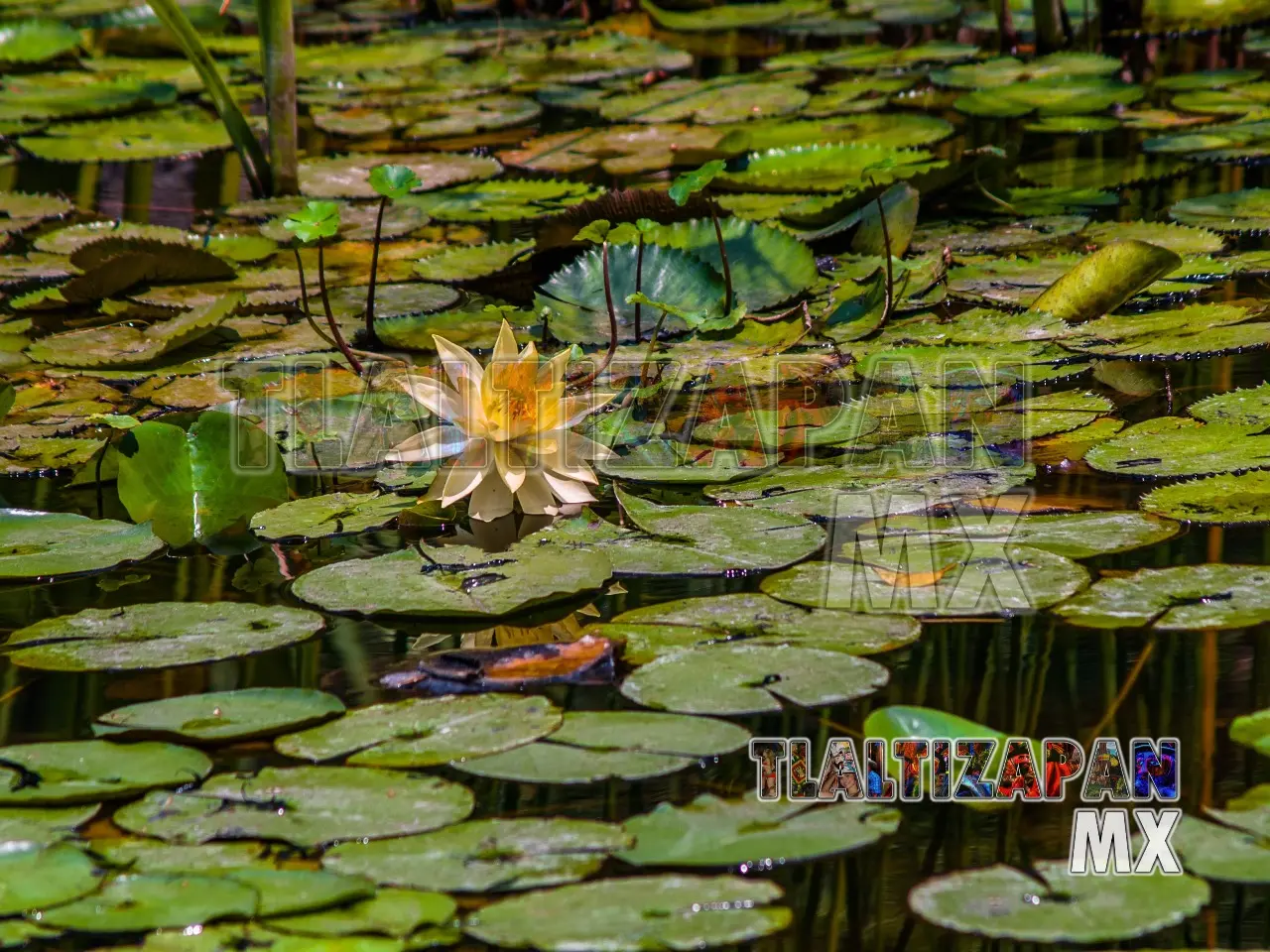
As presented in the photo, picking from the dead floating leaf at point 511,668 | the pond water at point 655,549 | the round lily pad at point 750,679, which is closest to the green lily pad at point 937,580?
the pond water at point 655,549

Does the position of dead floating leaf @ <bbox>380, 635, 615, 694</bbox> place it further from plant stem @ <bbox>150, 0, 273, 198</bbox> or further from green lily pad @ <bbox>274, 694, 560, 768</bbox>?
plant stem @ <bbox>150, 0, 273, 198</bbox>

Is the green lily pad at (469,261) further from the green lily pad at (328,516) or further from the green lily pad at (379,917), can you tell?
the green lily pad at (379,917)

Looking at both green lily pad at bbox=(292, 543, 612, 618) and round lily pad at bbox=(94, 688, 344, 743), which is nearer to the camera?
round lily pad at bbox=(94, 688, 344, 743)

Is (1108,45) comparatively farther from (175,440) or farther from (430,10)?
(175,440)

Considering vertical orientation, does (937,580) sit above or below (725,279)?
below

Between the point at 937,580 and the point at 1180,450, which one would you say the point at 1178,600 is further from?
the point at 1180,450

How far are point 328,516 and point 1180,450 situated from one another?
1.08 meters

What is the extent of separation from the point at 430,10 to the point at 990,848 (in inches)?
204

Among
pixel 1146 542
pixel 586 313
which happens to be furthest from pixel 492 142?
pixel 1146 542

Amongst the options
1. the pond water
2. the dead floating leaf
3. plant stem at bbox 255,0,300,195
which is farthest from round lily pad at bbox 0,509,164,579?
plant stem at bbox 255,0,300,195

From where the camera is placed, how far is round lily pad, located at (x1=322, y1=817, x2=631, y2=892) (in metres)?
1.11

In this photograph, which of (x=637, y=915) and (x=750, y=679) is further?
(x=750, y=679)

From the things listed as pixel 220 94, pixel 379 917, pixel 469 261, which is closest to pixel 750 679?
pixel 379 917

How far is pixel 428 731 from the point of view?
52.2 inches
